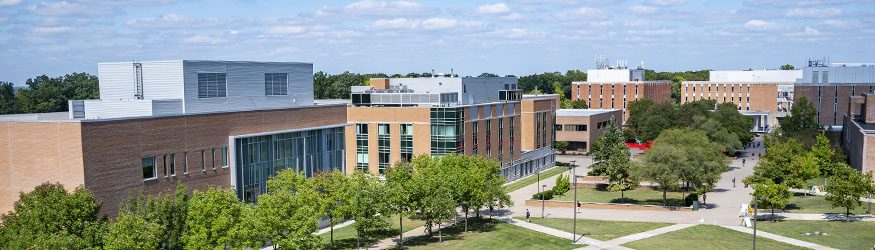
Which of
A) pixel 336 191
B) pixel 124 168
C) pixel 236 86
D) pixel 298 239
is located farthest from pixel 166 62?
pixel 298 239

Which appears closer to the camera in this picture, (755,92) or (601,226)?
(601,226)

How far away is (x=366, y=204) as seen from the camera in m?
47.7

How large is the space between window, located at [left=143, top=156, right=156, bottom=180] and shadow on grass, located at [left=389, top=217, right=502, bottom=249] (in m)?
17.8

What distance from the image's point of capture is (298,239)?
3994 centimetres

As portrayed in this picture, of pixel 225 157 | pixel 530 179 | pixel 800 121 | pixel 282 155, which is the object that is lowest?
pixel 530 179

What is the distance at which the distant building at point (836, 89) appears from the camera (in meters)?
122

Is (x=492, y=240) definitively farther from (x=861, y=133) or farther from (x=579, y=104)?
(x=579, y=104)

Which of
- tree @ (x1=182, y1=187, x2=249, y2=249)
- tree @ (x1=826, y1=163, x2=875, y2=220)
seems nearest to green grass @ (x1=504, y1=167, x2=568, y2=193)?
tree @ (x1=826, y1=163, x2=875, y2=220)

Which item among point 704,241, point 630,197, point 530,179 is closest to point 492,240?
point 704,241

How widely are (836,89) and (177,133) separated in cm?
11605

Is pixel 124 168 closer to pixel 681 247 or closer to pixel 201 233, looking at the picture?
pixel 201 233

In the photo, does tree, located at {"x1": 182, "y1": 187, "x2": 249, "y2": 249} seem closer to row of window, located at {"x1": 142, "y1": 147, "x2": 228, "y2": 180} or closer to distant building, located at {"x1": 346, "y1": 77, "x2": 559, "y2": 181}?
row of window, located at {"x1": 142, "y1": 147, "x2": 228, "y2": 180}

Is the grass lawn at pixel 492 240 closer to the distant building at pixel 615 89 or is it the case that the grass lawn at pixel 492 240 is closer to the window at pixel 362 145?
the window at pixel 362 145

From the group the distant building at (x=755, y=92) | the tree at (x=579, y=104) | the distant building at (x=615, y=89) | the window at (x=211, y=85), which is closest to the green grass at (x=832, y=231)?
the window at (x=211, y=85)
